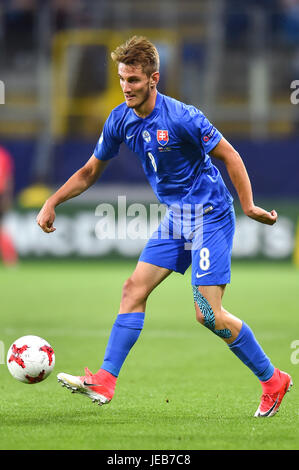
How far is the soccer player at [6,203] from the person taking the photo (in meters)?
15.8

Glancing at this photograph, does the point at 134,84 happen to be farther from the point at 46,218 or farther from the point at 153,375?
the point at 153,375

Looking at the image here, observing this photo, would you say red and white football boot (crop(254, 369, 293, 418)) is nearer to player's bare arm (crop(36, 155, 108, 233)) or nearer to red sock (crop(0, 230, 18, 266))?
player's bare arm (crop(36, 155, 108, 233))

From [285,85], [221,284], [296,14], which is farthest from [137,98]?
[296,14]

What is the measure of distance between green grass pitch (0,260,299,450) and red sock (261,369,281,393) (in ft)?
0.55

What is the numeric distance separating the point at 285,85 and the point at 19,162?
5.49 m

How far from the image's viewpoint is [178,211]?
528 cm

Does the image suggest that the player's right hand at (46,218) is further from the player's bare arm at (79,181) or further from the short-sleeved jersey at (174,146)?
the short-sleeved jersey at (174,146)

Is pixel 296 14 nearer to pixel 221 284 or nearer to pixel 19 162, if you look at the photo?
pixel 19 162

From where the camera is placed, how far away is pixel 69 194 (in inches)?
215

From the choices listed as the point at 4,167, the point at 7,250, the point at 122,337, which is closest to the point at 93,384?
the point at 122,337

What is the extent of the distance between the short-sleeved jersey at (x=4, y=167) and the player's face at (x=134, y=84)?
11317 millimetres

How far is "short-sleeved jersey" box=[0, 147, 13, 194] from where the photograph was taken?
53.3 ft

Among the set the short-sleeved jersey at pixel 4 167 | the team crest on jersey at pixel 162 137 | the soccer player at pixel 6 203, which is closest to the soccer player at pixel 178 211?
the team crest on jersey at pixel 162 137
